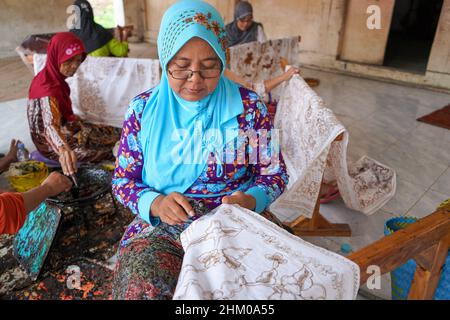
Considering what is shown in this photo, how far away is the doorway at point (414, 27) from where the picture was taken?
8453 millimetres

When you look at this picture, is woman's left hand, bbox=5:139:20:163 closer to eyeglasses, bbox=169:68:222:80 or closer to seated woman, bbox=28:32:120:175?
seated woman, bbox=28:32:120:175

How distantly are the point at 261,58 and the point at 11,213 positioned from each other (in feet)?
10.1

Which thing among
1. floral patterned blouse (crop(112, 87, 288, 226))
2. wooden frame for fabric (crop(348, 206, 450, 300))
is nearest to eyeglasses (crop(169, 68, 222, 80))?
floral patterned blouse (crop(112, 87, 288, 226))

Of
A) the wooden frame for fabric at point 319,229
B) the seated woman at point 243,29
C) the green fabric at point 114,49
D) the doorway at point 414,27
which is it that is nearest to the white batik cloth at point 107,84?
the green fabric at point 114,49

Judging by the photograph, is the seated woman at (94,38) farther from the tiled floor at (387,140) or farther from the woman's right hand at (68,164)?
the woman's right hand at (68,164)

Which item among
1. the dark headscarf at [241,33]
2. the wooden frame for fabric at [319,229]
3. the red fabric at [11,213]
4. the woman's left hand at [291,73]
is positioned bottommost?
the wooden frame for fabric at [319,229]

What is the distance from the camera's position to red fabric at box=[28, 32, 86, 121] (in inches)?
113

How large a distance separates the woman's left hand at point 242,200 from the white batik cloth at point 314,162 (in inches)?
29.1

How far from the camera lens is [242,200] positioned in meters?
1.32

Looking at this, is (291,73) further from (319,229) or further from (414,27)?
(414,27)
